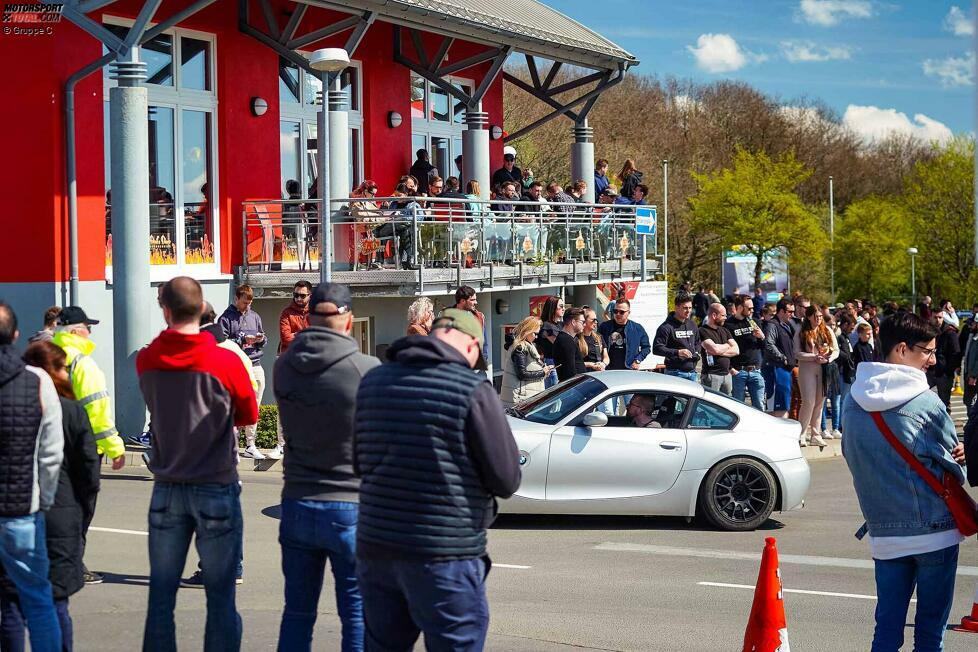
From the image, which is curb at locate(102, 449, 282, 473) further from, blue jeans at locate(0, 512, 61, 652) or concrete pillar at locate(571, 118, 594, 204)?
concrete pillar at locate(571, 118, 594, 204)

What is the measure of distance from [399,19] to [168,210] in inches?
202

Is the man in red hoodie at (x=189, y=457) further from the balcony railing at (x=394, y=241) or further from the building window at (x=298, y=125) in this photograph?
the building window at (x=298, y=125)

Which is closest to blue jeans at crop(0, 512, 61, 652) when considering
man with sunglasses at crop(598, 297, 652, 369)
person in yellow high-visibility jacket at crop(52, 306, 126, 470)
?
person in yellow high-visibility jacket at crop(52, 306, 126, 470)

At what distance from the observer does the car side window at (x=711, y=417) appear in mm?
12086

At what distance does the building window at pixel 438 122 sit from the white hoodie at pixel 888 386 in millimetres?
20418

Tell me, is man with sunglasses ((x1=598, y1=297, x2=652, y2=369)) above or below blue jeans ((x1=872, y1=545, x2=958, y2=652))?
above

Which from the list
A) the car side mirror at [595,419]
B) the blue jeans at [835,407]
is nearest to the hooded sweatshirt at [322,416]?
the car side mirror at [595,419]

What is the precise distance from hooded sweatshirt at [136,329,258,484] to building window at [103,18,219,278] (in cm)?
1274

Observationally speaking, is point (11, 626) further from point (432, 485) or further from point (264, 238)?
point (264, 238)

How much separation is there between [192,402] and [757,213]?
197ft

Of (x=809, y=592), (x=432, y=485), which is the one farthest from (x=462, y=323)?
(x=809, y=592)

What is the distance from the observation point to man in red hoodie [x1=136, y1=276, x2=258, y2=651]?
18.5ft

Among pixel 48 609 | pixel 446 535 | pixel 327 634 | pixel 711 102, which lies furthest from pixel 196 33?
pixel 711 102

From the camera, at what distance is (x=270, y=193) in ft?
67.6
